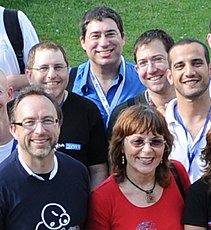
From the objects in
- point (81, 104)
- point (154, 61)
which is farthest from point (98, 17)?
point (81, 104)

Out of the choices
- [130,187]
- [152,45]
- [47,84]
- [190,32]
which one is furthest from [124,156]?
[190,32]

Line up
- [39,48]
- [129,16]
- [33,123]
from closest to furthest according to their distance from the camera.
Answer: [33,123] → [39,48] → [129,16]

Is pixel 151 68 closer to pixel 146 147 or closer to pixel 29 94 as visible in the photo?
pixel 146 147

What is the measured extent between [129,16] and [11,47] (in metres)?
10.1

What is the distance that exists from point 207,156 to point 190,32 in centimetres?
1023

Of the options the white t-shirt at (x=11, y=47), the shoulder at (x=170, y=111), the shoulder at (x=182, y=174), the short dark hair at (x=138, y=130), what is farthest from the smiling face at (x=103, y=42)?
the shoulder at (x=182, y=174)

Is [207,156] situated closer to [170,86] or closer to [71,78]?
[170,86]

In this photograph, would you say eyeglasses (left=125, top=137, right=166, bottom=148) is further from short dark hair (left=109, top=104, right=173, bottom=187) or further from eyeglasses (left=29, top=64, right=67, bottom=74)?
eyeglasses (left=29, top=64, right=67, bottom=74)

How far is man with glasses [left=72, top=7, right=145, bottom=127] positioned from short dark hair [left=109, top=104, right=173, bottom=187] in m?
1.35

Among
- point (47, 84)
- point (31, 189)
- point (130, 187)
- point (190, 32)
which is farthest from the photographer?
point (190, 32)

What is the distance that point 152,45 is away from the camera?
20.9 feet

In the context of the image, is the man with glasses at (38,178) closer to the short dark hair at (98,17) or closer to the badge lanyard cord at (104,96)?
the badge lanyard cord at (104,96)

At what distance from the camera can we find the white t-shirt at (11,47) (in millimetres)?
6449

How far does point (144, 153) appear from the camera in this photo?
507 centimetres
